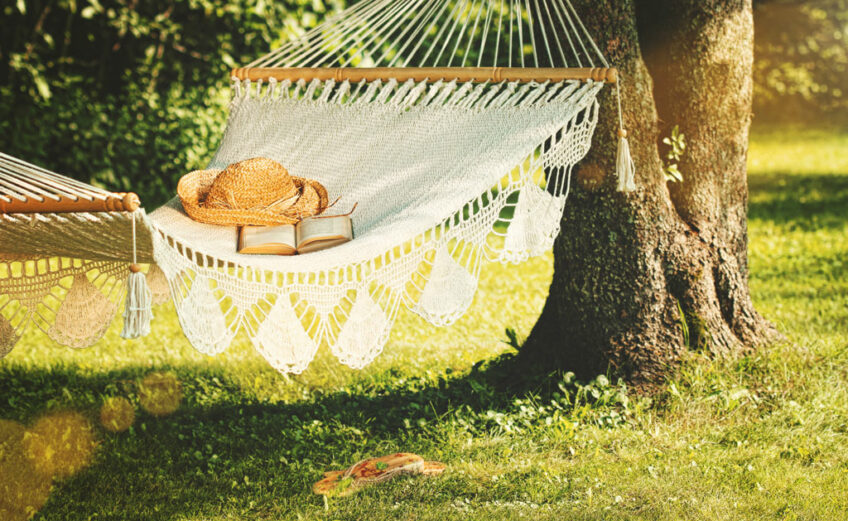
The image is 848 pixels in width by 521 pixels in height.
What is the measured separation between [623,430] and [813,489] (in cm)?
49

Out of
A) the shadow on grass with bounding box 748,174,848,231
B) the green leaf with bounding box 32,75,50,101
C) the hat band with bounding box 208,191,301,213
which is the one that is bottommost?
the shadow on grass with bounding box 748,174,848,231

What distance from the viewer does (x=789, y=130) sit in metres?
9.51

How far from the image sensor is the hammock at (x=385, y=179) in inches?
68.1

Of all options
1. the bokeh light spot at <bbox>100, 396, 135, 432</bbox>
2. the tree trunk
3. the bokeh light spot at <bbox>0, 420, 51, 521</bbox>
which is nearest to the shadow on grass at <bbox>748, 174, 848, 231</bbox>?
the tree trunk

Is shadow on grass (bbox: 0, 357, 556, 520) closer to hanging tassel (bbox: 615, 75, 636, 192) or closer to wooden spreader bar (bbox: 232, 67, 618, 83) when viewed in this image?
hanging tassel (bbox: 615, 75, 636, 192)

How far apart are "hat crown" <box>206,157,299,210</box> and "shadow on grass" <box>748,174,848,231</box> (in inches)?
138

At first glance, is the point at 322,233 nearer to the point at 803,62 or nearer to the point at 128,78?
the point at 128,78

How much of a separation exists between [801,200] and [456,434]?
401cm

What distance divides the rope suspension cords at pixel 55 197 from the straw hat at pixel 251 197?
574 mm

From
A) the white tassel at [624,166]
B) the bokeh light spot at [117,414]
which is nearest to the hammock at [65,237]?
the bokeh light spot at [117,414]

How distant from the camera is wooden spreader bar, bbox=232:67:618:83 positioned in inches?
84.2

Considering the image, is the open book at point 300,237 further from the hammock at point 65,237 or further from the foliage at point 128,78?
the foliage at point 128,78

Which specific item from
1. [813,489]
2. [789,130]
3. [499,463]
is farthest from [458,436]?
[789,130]

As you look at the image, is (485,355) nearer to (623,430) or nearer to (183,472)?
(623,430)
